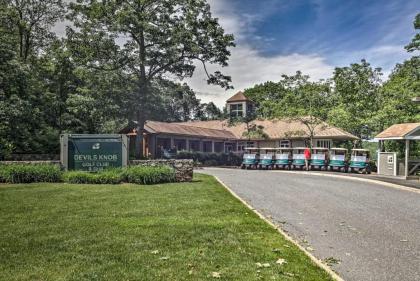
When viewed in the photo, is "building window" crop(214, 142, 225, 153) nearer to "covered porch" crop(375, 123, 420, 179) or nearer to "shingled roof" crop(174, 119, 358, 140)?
"shingled roof" crop(174, 119, 358, 140)

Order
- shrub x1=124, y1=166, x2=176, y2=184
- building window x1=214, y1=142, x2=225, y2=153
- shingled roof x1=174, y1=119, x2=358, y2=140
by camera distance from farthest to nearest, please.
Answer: building window x1=214, y1=142, x2=225, y2=153
shingled roof x1=174, y1=119, x2=358, y2=140
shrub x1=124, y1=166, x2=176, y2=184

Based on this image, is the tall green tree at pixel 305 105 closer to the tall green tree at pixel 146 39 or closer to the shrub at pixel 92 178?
the tall green tree at pixel 146 39

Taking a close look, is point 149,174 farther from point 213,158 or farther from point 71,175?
point 213,158

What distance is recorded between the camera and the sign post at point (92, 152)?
17.6 metres

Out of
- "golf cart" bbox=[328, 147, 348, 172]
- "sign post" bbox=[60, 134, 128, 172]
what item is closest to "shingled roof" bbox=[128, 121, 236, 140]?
"golf cart" bbox=[328, 147, 348, 172]

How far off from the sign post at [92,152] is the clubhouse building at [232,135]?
683 inches

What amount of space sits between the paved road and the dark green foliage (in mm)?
21482

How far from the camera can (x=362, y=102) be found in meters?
40.1

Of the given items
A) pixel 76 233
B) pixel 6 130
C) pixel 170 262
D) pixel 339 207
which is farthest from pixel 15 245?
pixel 6 130

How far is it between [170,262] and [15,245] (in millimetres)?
2603

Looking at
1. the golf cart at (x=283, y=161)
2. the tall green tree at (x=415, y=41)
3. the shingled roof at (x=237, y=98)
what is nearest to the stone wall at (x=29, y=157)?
the golf cart at (x=283, y=161)

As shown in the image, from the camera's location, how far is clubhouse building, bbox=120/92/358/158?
3700cm

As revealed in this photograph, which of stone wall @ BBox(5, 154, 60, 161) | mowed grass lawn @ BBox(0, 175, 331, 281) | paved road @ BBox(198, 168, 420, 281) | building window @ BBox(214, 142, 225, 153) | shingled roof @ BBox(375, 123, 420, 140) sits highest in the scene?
shingled roof @ BBox(375, 123, 420, 140)

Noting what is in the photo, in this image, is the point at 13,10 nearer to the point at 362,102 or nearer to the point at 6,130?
the point at 6,130
